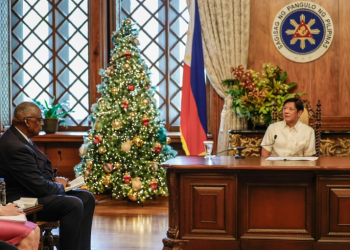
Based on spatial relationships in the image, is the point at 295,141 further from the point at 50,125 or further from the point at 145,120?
the point at 50,125

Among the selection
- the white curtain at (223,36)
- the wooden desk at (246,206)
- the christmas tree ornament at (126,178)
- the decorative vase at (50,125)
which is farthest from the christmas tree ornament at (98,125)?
the wooden desk at (246,206)

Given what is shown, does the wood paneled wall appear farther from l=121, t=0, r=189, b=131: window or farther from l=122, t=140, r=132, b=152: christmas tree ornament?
l=122, t=140, r=132, b=152: christmas tree ornament

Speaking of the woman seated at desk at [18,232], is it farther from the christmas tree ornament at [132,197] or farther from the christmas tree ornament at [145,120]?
the christmas tree ornament at [145,120]

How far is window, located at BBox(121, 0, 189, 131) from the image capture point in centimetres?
689

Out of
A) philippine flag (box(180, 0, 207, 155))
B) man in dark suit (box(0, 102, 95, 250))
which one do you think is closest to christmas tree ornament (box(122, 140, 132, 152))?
philippine flag (box(180, 0, 207, 155))

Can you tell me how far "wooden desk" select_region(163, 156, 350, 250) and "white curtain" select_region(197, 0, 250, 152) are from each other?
2432mm

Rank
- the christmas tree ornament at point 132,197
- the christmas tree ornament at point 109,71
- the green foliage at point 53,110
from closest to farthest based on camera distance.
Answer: the christmas tree ornament at point 132,197 < the christmas tree ornament at point 109,71 < the green foliage at point 53,110

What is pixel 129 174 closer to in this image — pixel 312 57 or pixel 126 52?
pixel 126 52

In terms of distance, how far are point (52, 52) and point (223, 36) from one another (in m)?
2.28

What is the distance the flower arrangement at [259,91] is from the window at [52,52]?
2.06 meters

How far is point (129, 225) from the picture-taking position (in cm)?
492

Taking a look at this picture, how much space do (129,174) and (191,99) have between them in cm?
107

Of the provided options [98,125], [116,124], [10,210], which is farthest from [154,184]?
[10,210]

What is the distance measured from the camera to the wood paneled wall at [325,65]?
20.7ft
